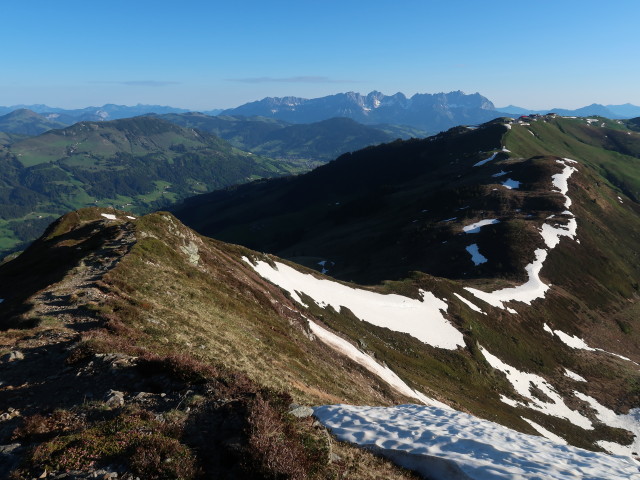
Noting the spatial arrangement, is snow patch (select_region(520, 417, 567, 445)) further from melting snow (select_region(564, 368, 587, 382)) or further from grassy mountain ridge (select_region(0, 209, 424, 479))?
grassy mountain ridge (select_region(0, 209, 424, 479))

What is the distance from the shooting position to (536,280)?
106 meters

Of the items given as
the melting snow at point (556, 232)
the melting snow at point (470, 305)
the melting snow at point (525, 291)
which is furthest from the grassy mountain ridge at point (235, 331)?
A: the melting snow at point (556, 232)

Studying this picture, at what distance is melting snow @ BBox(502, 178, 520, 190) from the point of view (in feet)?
515

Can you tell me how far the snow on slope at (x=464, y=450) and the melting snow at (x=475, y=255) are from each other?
336 feet

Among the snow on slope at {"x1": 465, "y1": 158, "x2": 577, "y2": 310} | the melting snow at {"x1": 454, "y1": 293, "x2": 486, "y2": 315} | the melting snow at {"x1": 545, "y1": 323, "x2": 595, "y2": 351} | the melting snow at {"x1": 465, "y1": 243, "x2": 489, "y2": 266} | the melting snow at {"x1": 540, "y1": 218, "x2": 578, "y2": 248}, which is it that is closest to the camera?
the melting snow at {"x1": 454, "y1": 293, "x2": 486, "y2": 315}

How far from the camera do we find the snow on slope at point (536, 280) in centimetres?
9250

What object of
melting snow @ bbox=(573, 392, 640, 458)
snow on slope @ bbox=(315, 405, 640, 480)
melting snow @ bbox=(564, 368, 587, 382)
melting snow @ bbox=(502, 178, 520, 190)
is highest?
snow on slope @ bbox=(315, 405, 640, 480)

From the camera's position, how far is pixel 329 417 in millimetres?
17594

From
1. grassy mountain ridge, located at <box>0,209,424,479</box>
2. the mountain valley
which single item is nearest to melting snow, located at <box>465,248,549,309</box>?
the mountain valley

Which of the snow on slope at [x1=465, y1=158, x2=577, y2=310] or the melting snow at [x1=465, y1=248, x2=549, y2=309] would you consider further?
the snow on slope at [x1=465, y1=158, x2=577, y2=310]

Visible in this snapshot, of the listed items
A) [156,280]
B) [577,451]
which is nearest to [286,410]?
[577,451]

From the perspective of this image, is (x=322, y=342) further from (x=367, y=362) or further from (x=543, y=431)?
(x=543, y=431)

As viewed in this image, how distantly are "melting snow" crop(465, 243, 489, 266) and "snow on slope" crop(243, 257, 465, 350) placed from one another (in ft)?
135

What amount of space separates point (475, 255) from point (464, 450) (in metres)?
110
